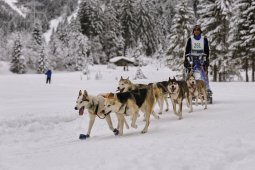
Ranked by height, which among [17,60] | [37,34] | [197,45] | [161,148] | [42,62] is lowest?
[161,148]

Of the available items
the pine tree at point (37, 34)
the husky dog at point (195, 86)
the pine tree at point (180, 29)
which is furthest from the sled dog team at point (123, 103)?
the pine tree at point (37, 34)

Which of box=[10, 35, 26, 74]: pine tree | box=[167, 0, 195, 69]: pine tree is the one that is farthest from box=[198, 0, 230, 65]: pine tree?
box=[10, 35, 26, 74]: pine tree

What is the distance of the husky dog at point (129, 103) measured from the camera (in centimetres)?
811

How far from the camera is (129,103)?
8.27 metres

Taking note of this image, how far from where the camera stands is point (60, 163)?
5656 millimetres

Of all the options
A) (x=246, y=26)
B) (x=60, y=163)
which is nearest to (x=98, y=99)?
(x=60, y=163)

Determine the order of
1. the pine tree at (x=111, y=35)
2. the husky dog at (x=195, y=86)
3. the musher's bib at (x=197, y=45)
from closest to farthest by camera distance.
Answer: the husky dog at (x=195, y=86), the musher's bib at (x=197, y=45), the pine tree at (x=111, y=35)

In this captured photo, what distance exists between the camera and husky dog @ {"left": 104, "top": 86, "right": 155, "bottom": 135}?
26.6 ft

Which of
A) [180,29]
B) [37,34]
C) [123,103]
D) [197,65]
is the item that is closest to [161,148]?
[123,103]

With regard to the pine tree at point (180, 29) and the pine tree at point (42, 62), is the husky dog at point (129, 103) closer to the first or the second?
the pine tree at point (180, 29)

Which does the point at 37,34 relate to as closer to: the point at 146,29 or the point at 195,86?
the point at 146,29

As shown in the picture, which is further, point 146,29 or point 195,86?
point 146,29

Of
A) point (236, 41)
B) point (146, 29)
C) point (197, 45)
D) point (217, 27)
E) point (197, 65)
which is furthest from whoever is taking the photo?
Answer: point (146, 29)

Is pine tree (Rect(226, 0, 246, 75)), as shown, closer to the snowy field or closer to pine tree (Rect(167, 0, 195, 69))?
pine tree (Rect(167, 0, 195, 69))
